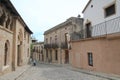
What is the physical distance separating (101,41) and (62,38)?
16.6m

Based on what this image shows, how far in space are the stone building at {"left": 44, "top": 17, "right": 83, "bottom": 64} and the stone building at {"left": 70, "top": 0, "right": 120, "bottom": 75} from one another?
3.37 m

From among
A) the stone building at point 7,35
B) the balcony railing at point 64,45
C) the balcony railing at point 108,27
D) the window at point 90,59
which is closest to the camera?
the stone building at point 7,35

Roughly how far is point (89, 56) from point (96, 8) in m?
4.78

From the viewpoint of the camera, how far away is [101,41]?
13.9m

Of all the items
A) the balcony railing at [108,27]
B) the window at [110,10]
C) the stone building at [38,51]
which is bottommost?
the stone building at [38,51]

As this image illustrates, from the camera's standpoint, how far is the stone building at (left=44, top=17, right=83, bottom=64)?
26.7 metres

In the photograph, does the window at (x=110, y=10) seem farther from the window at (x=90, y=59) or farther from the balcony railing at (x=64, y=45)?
the balcony railing at (x=64, y=45)

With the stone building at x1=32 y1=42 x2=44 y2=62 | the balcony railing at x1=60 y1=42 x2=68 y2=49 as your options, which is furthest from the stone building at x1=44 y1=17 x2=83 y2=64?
the stone building at x1=32 y1=42 x2=44 y2=62

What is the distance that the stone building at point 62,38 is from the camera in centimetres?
2667

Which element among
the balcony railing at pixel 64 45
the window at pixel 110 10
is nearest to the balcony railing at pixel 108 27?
the window at pixel 110 10

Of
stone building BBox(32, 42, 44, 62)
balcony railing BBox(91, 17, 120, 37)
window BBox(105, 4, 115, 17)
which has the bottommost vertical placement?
stone building BBox(32, 42, 44, 62)

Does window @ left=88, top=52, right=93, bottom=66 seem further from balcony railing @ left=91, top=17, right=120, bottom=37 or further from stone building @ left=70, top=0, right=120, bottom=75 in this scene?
balcony railing @ left=91, top=17, right=120, bottom=37

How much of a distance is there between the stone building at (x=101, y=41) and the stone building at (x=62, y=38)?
337cm

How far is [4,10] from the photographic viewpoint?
1273cm
